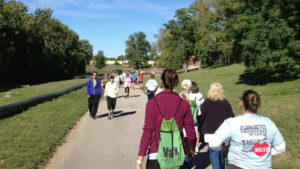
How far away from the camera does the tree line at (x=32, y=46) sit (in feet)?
125

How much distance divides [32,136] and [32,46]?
44347 millimetres

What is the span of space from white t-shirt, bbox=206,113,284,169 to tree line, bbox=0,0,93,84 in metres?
38.8

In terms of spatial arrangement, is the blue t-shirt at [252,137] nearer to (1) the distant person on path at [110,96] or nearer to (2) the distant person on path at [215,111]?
(2) the distant person on path at [215,111]

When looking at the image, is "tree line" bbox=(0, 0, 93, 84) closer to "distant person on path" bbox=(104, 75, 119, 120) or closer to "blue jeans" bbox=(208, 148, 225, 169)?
"distant person on path" bbox=(104, 75, 119, 120)

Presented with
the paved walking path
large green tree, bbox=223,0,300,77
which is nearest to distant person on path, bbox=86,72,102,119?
the paved walking path

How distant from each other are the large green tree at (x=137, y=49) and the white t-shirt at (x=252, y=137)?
108 metres

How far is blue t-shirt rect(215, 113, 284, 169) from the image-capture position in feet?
8.93

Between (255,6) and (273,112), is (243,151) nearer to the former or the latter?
(273,112)

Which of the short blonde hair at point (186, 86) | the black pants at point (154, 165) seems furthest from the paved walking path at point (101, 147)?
the black pants at point (154, 165)

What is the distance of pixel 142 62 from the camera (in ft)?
366

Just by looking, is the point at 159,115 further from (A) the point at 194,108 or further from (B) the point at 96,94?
(B) the point at 96,94

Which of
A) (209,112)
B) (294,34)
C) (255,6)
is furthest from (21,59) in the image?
(209,112)

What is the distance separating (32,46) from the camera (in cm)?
4716

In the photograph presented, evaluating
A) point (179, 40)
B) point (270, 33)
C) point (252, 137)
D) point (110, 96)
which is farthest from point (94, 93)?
point (179, 40)
